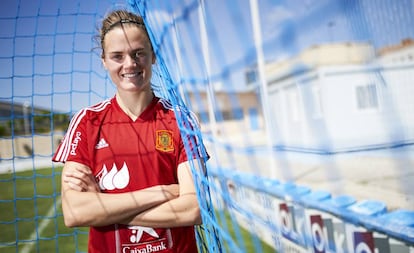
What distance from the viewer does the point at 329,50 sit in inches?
36.6

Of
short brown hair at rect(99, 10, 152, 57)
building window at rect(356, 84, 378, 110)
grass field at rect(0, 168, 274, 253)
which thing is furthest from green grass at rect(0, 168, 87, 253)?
building window at rect(356, 84, 378, 110)

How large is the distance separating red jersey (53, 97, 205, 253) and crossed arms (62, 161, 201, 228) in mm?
40

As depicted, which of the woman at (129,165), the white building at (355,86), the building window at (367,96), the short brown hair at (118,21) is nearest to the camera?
the white building at (355,86)

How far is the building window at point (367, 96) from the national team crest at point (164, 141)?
0.62 m

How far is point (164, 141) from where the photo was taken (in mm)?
1251

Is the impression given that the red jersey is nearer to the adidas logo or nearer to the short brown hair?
the adidas logo

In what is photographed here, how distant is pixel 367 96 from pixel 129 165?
77 cm

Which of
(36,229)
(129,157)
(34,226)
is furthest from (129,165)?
(34,226)

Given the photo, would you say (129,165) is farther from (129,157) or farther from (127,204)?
(127,204)

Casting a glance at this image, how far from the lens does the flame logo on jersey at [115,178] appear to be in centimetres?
121

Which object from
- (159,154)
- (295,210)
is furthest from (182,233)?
(295,210)

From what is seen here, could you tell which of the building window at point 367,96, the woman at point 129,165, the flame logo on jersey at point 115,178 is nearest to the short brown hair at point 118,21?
the woman at point 129,165

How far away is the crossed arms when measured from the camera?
1144 mm

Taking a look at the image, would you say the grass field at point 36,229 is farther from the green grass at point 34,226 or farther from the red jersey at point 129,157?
the red jersey at point 129,157
